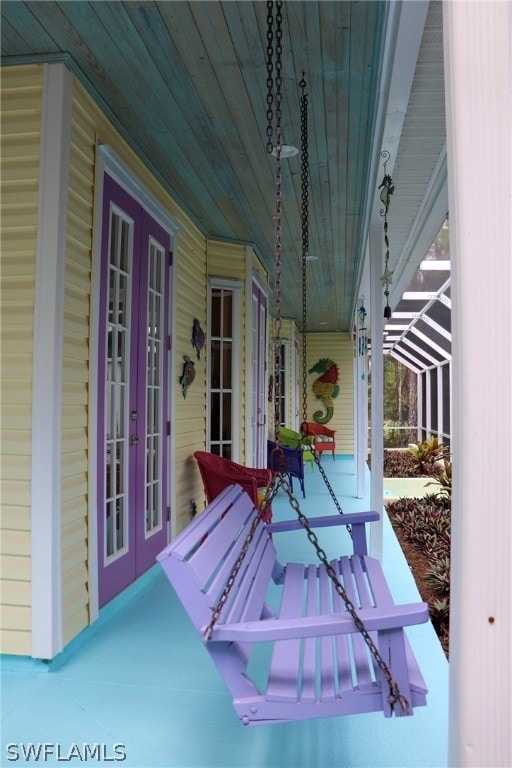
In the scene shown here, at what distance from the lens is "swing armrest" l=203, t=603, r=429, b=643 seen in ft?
5.34

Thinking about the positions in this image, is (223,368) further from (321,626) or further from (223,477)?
(321,626)

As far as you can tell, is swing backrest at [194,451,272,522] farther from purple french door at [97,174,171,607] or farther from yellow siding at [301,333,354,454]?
yellow siding at [301,333,354,454]

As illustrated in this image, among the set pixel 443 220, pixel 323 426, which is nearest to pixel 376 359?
pixel 443 220

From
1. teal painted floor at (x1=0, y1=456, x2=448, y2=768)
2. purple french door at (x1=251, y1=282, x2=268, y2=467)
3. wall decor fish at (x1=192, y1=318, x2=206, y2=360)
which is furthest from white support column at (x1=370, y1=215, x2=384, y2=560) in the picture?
purple french door at (x1=251, y1=282, x2=268, y2=467)

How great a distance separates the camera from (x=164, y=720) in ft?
7.57

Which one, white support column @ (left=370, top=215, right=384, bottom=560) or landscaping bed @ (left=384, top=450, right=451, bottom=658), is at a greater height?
white support column @ (left=370, top=215, right=384, bottom=560)

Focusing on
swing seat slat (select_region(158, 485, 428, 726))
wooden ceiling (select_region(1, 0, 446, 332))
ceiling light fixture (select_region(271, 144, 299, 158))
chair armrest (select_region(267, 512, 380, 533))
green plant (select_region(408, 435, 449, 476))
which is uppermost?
wooden ceiling (select_region(1, 0, 446, 332))

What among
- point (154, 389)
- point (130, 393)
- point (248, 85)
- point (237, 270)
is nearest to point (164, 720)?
point (130, 393)

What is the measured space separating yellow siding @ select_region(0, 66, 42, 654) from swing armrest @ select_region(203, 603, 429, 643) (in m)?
1.47

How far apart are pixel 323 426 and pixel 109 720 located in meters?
11.4

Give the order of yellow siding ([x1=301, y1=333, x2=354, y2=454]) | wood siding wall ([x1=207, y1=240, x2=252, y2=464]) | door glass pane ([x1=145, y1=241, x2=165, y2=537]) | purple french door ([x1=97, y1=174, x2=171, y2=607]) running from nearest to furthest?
purple french door ([x1=97, y1=174, x2=171, y2=607]) < door glass pane ([x1=145, y1=241, x2=165, y2=537]) < wood siding wall ([x1=207, y1=240, x2=252, y2=464]) < yellow siding ([x1=301, y1=333, x2=354, y2=454])

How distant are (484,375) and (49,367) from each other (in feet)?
7.38

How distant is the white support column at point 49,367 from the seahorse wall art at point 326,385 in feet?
36.7

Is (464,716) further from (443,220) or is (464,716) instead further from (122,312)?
(443,220)
